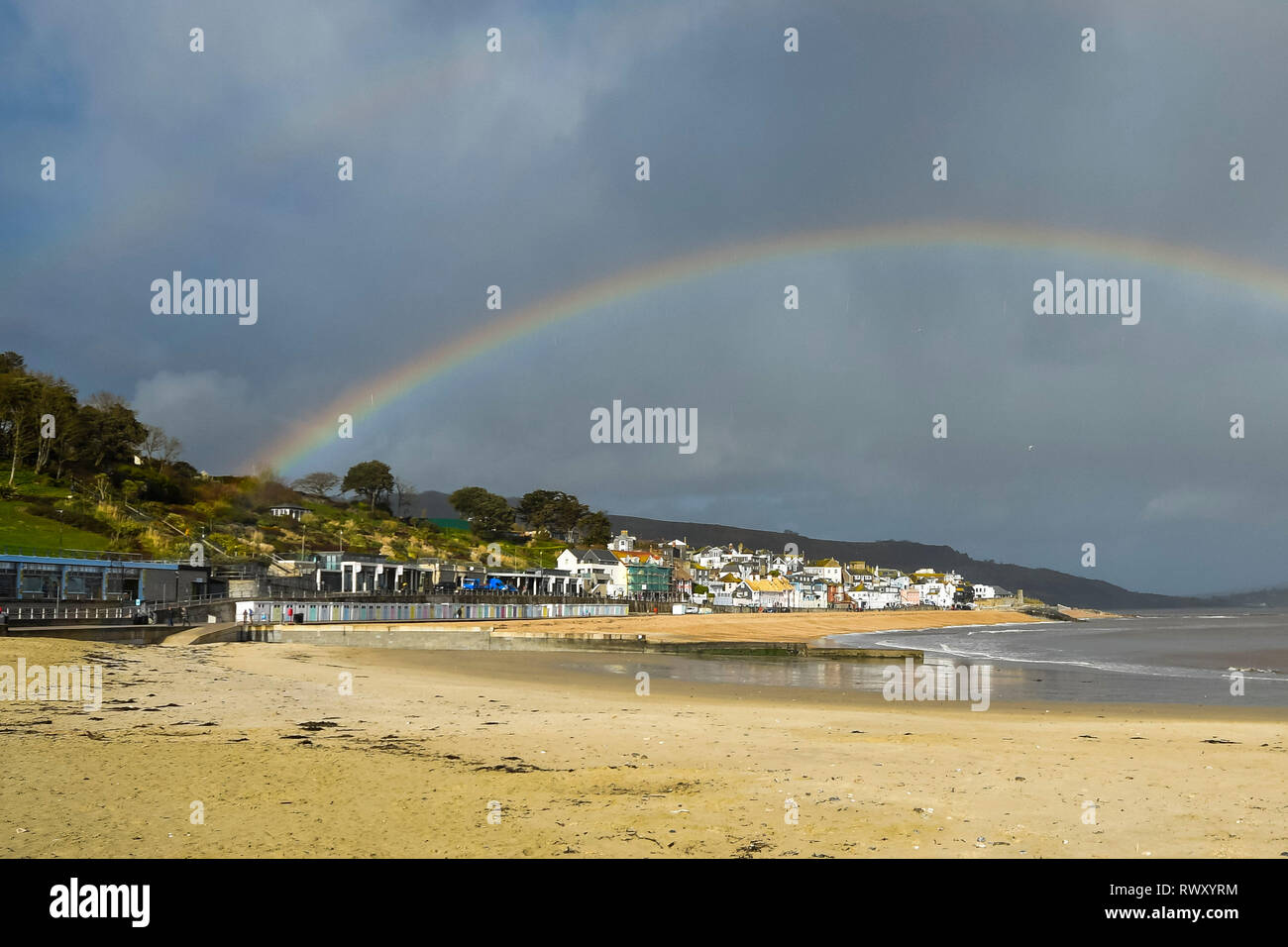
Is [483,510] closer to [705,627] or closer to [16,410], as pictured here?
[16,410]

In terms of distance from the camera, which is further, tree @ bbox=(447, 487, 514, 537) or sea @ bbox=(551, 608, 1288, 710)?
tree @ bbox=(447, 487, 514, 537)

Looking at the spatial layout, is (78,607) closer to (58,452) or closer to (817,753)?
(817,753)

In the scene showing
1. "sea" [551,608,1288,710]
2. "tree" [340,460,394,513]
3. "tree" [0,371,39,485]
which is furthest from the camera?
"tree" [340,460,394,513]

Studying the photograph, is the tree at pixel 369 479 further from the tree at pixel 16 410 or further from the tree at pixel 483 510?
the tree at pixel 16 410

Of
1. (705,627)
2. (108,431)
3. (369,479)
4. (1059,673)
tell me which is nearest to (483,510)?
(369,479)

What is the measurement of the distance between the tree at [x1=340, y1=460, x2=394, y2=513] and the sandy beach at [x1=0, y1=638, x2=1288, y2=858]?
166m

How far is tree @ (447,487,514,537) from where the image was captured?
184250mm

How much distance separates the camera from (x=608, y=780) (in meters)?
11.9

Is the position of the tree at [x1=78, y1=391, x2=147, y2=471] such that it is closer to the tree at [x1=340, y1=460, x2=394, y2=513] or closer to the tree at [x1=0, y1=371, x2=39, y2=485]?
the tree at [x1=0, y1=371, x2=39, y2=485]

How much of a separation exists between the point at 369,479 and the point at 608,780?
18048 centimetres

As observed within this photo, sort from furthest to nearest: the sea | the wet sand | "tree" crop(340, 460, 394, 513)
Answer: "tree" crop(340, 460, 394, 513), the wet sand, the sea

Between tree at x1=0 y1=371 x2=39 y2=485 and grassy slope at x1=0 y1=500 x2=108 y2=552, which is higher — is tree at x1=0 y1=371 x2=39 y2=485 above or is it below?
above

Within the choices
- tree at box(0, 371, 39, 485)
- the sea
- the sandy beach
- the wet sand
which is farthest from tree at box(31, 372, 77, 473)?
the sandy beach
